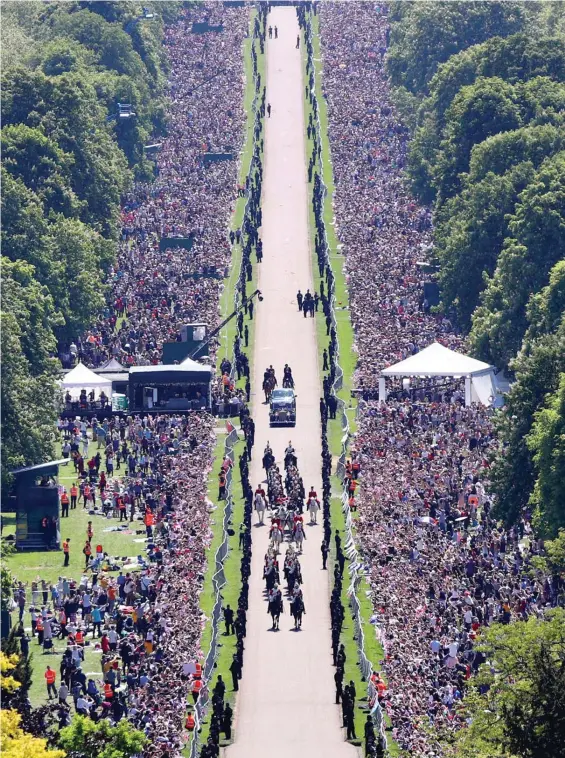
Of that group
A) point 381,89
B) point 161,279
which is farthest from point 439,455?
point 381,89

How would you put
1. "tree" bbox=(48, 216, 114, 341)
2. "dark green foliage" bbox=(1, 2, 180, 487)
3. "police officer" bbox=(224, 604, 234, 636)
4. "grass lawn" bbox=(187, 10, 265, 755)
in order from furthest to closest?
→ "tree" bbox=(48, 216, 114, 341)
"dark green foliage" bbox=(1, 2, 180, 487)
"police officer" bbox=(224, 604, 234, 636)
"grass lawn" bbox=(187, 10, 265, 755)

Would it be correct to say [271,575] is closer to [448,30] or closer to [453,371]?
[453,371]

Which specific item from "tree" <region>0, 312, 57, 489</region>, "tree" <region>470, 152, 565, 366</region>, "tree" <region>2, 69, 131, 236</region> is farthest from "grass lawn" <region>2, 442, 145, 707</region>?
"tree" <region>2, 69, 131, 236</region>

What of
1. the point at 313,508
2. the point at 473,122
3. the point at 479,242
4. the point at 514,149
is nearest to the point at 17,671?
the point at 313,508

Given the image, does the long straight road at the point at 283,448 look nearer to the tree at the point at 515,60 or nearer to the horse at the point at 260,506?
the horse at the point at 260,506

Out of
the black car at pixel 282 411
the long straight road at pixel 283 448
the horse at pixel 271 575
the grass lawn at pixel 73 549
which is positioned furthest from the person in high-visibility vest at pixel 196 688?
the black car at pixel 282 411

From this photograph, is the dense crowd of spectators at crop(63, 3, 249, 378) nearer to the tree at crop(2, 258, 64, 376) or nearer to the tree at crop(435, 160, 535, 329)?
the tree at crop(2, 258, 64, 376)
